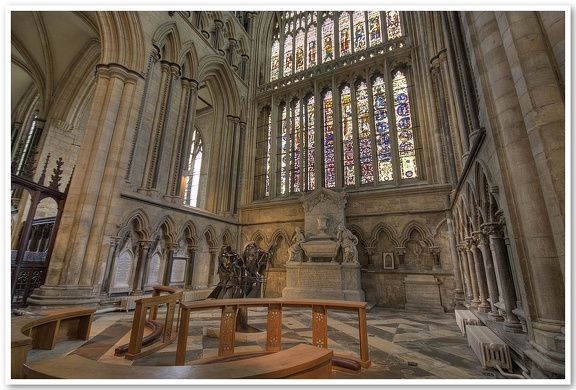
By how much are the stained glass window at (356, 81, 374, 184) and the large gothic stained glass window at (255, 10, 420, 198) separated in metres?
0.04

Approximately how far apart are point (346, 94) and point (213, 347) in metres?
11.1

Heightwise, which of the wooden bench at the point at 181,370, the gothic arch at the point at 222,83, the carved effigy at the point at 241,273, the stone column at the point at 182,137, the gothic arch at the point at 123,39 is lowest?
the wooden bench at the point at 181,370

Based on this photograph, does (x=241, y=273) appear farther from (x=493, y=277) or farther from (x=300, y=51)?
(x=300, y=51)

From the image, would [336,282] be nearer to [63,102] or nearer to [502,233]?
[502,233]

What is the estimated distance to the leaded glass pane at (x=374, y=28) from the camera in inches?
467

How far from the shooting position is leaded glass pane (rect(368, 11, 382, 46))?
11.9 meters

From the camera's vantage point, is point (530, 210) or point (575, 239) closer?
point (575, 239)

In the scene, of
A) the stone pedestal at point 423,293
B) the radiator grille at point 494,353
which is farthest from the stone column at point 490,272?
the stone pedestal at point 423,293

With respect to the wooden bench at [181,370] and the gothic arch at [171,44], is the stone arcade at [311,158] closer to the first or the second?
the gothic arch at [171,44]

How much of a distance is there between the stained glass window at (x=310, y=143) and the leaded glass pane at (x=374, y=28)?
3.71 m

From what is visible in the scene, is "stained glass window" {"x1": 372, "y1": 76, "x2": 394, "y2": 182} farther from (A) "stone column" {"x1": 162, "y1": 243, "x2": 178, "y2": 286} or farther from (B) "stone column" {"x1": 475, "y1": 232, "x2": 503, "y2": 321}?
(A) "stone column" {"x1": 162, "y1": 243, "x2": 178, "y2": 286}

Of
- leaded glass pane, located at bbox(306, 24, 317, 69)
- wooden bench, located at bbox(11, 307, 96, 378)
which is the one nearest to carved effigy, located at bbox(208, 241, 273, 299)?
wooden bench, located at bbox(11, 307, 96, 378)

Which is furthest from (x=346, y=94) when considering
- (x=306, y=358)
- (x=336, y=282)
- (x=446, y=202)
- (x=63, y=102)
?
(x=63, y=102)

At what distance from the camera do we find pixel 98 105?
23.6ft
